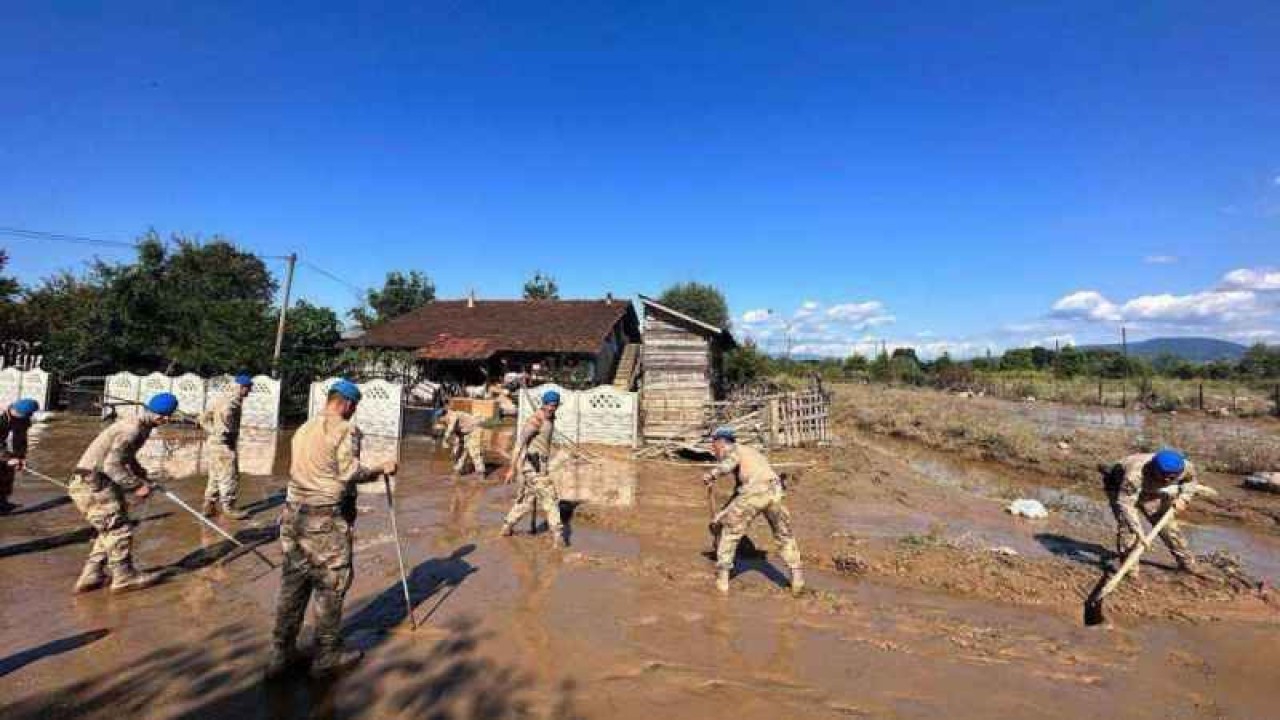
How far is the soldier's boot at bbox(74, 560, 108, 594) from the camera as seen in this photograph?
555 centimetres

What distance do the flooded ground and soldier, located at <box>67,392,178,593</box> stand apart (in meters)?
0.22

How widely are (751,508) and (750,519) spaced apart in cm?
13

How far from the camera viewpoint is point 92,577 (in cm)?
559

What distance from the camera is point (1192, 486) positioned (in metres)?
6.73

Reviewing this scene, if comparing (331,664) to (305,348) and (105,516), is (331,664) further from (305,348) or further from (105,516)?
(305,348)

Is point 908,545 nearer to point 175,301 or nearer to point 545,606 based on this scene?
point 545,606

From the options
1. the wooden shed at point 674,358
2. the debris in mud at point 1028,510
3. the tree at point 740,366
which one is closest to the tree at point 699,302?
the tree at point 740,366

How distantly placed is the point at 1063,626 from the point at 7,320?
3188cm

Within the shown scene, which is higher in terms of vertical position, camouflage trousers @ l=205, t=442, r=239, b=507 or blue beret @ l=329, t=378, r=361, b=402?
blue beret @ l=329, t=378, r=361, b=402

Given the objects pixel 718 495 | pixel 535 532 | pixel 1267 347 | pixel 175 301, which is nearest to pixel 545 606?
pixel 535 532

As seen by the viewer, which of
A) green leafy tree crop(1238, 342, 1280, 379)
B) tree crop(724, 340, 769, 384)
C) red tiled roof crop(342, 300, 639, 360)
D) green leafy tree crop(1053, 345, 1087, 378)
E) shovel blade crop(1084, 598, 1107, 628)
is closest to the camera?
shovel blade crop(1084, 598, 1107, 628)

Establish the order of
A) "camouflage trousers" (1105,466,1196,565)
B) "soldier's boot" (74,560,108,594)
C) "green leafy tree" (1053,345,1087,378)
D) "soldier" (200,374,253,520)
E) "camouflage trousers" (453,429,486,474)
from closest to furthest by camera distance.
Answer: "soldier's boot" (74,560,108,594), "camouflage trousers" (1105,466,1196,565), "soldier" (200,374,253,520), "camouflage trousers" (453,429,486,474), "green leafy tree" (1053,345,1087,378)

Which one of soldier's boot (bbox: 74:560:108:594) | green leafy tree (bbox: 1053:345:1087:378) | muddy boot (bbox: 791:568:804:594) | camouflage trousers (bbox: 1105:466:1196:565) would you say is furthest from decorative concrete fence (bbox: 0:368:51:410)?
green leafy tree (bbox: 1053:345:1087:378)

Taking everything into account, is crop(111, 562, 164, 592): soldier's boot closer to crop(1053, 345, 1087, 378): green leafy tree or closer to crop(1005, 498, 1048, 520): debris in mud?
crop(1005, 498, 1048, 520): debris in mud
